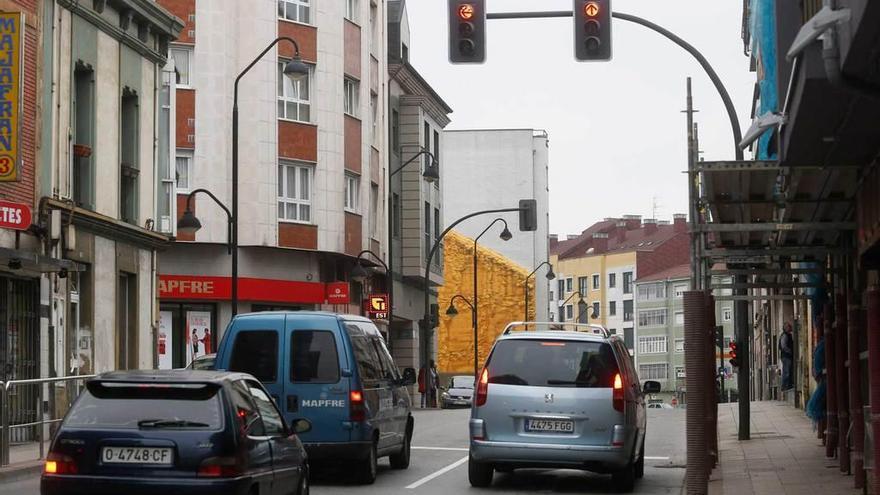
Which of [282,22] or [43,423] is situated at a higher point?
[282,22]

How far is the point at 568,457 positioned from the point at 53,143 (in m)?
13.7

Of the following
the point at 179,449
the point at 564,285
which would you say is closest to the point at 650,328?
the point at 564,285

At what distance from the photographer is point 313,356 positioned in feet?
59.1

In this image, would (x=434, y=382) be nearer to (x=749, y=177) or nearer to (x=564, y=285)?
(x=749, y=177)

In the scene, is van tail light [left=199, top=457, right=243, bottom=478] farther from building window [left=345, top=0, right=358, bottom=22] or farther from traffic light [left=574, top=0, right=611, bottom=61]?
building window [left=345, top=0, right=358, bottom=22]

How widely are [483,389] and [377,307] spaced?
2983 centimetres

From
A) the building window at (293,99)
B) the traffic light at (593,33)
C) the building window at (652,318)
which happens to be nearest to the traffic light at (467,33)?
the traffic light at (593,33)

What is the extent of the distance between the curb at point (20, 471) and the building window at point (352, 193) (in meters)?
28.0

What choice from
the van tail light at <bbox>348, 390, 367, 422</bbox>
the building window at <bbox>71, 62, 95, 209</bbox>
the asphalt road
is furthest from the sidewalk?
the building window at <bbox>71, 62, 95, 209</bbox>

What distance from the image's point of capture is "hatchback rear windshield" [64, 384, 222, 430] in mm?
10875

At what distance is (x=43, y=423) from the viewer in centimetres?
2075

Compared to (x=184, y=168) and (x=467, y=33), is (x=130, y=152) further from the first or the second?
(x=467, y=33)

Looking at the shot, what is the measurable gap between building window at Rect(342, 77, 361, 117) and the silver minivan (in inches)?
1237

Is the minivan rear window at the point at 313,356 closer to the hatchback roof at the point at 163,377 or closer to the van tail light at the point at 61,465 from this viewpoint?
the hatchback roof at the point at 163,377
